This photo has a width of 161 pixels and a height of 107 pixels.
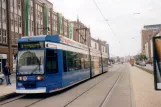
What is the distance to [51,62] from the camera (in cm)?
1410

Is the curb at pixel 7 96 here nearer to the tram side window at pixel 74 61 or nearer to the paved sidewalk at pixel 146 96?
the tram side window at pixel 74 61

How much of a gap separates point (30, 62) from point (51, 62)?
43.8 inches

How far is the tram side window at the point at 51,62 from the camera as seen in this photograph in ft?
45.2

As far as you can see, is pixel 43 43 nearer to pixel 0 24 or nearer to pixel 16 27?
pixel 0 24

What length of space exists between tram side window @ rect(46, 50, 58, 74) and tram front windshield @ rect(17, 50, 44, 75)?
0.30 m

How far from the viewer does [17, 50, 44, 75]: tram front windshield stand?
532 inches

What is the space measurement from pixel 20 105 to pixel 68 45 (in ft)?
22.2

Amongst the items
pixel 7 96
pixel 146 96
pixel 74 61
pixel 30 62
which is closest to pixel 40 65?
pixel 30 62

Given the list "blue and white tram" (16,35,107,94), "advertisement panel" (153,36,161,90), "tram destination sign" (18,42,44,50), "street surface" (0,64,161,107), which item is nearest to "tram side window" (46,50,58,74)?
"blue and white tram" (16,35,107,94)

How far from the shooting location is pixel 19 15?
5106cm

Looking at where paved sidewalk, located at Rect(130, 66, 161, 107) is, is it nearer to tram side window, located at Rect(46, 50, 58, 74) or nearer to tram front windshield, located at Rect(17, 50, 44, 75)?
tram side window, located at Rect(46, 50, 58, 74)

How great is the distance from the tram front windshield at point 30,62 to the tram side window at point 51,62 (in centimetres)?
30

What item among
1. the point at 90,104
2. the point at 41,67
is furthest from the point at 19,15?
the point at 90,104

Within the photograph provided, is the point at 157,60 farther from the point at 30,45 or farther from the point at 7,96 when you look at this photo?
the point at 7,96
